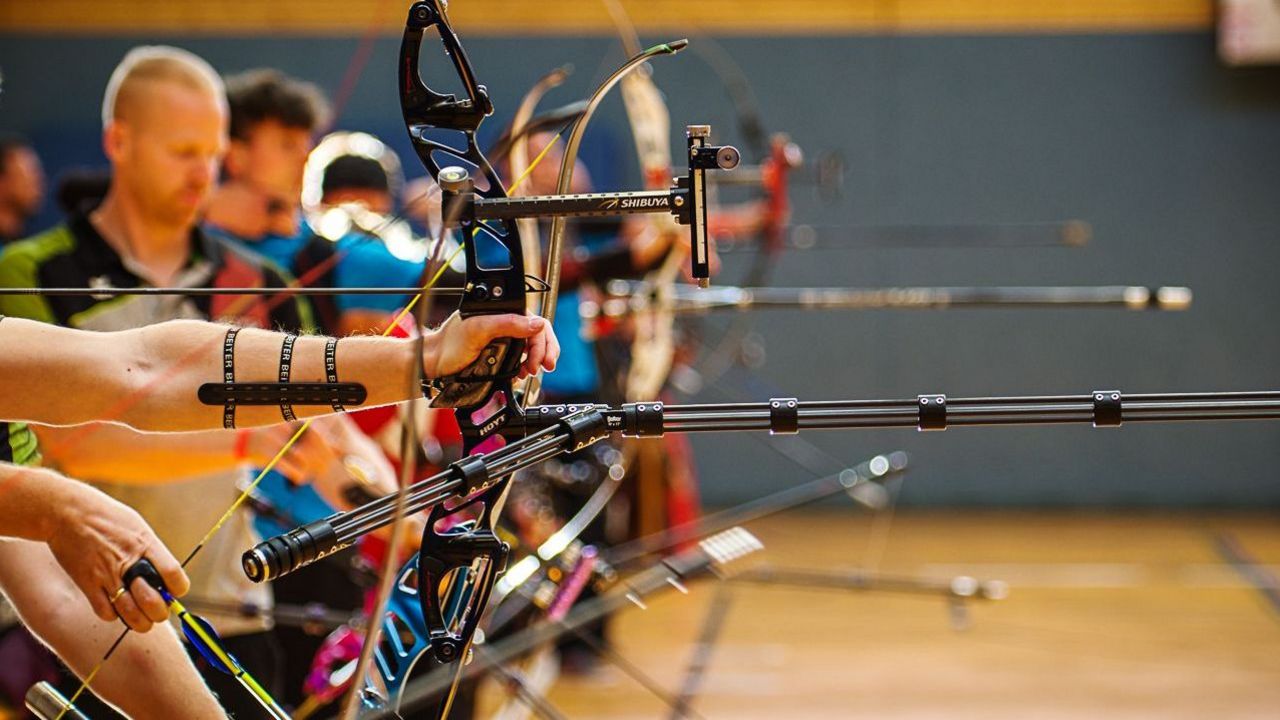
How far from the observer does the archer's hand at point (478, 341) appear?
1249 millimetres

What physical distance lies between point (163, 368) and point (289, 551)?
1.10 ft

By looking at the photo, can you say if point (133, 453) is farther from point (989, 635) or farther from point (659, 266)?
point (989, 635)

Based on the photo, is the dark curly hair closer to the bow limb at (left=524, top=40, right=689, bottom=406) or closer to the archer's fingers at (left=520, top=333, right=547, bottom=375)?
the bow limb at (left=524, top=40, right=689, bottom=406)

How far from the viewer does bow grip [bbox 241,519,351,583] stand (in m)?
1.09

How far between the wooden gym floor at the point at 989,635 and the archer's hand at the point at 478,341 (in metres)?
2.14

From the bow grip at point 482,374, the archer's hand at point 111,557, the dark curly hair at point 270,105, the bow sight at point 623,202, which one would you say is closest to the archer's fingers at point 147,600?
the archer's hand at point 111,557

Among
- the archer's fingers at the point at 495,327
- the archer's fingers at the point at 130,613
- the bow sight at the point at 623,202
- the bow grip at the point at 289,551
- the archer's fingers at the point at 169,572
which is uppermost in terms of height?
the bow sight at the point at 623,202

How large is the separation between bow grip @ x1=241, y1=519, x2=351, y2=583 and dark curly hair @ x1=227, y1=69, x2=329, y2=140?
2051mm

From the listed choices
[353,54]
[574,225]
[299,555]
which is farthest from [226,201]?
[353,54]

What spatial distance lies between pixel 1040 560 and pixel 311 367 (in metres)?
5.06

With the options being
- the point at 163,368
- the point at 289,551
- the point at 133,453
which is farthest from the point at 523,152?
the point at 289,551

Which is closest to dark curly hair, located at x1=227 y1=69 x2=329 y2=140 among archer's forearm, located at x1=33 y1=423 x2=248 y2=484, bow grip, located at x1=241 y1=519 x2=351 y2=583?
archer's forearm, located at x1=33 y1=423 x2=248 y2=484

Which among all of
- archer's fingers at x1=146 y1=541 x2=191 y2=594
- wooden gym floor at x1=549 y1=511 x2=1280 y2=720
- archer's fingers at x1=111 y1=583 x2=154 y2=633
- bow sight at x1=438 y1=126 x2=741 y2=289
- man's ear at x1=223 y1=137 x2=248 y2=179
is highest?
man's ear at x1=223 y1=137 x2=248 y2=179

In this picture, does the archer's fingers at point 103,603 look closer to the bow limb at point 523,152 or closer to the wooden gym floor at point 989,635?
the bow limb at point 523,152
